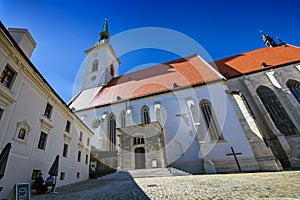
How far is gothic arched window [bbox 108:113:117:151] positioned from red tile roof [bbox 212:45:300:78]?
1683 cm

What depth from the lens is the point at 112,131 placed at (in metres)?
19.4

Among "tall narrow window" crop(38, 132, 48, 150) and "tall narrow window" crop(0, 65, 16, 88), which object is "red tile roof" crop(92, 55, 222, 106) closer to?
"tall narrow window" crop(38, 132, 48, 150)

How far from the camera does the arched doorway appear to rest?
50.1 feet

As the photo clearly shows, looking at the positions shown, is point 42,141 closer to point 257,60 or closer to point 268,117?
point 268,117

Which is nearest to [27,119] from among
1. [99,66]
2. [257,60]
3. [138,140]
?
[138,140]

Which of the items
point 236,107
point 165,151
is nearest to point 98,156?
point 165,151

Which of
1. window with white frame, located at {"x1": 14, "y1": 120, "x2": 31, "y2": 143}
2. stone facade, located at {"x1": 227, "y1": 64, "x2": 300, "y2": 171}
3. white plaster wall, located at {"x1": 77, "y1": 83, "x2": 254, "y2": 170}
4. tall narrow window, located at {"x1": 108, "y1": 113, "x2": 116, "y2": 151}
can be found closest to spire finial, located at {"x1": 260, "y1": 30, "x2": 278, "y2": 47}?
stone facade, located at {"x1": 227, "y1": 64, "x2": 300, "y2": 171}

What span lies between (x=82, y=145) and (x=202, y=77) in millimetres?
16513

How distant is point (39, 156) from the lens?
8.28 meters

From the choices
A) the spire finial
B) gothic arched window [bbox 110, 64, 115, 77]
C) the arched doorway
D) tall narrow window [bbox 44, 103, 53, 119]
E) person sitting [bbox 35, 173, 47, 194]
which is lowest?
person sitting [bbox 35, 173, 47, 194]

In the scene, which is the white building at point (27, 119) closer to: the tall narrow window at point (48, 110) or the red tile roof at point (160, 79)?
the tall narrow window at point (48, 110)

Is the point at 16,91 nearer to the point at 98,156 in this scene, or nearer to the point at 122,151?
the point at 122,151

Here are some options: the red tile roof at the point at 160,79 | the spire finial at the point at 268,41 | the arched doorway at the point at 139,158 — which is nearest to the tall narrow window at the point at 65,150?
the arched doorway at the point at 139,158

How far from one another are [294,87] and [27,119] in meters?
24.7
